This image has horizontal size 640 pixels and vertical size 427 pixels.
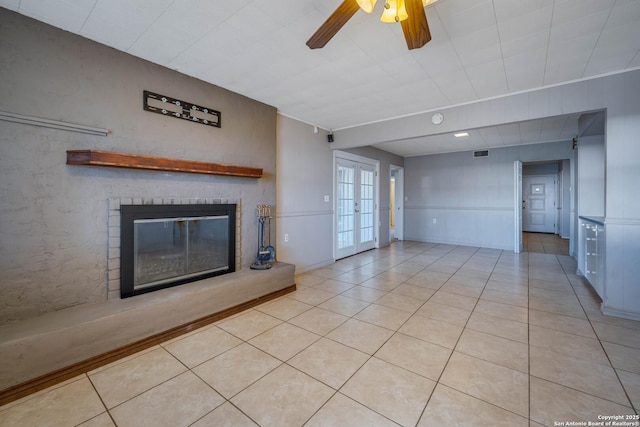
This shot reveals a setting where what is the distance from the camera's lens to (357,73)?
2.74m

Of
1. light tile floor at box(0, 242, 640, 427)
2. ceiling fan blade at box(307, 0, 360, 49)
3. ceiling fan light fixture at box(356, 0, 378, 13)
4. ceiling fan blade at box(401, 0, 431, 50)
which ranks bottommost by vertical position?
light tile floor at box(0, 242, 640, 427)

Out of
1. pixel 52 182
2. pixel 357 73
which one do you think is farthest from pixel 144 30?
pixel 357 73

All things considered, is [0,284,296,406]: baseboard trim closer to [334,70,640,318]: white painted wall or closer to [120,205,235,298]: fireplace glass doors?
[120,205,235,298]: fireplace glass doors

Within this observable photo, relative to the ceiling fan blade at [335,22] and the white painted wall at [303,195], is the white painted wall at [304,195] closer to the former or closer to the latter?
the white painted wall at [303,195]

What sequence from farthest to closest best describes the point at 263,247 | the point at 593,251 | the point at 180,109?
the point at 263,247, the point at 593,251, the point at 180,109

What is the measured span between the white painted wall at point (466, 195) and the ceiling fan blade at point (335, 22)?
253 inches

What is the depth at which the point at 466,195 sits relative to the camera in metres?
6.91

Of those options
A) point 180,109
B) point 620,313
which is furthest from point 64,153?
point 620,313

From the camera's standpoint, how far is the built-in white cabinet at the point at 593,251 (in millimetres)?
2916

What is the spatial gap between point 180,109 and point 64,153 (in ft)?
3.55

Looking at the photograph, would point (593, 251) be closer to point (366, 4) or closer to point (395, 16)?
point (395, 16)

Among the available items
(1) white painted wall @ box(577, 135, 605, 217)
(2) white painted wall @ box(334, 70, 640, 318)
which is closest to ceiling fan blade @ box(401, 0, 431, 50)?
(2) white painted wall @ box(334, 70, 640, 318)

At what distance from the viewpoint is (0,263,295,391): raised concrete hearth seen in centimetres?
165

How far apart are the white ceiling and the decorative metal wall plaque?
12.8 inches
